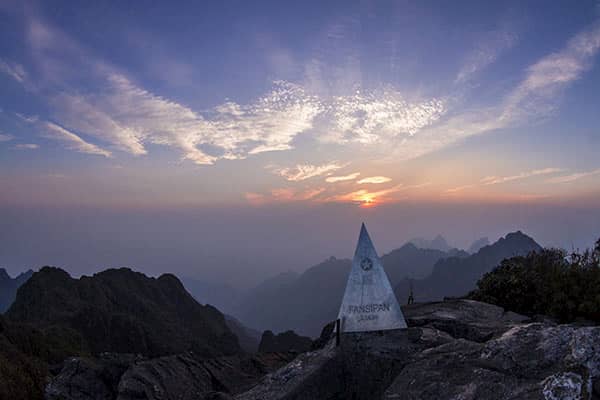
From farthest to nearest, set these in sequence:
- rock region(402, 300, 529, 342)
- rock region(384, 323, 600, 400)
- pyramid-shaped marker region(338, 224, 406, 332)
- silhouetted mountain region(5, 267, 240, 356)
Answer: silhouetted mountain region(5, 267, 240, 356), rock region(402, 300, 529, 342), pyramid-shaped marker region(338, 224, 406, 332), rock region(384, 323, 600, 400)

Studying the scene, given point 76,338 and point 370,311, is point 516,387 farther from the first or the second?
point 76,338

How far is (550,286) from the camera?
18141mm

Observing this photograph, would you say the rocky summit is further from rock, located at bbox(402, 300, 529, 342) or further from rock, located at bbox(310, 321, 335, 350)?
rock, located at bbox(310, 321, 335, 350)

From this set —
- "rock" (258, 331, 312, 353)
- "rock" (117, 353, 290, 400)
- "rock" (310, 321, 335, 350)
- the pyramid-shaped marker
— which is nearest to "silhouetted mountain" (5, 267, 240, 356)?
"rock" (258, 331, 312, 353)

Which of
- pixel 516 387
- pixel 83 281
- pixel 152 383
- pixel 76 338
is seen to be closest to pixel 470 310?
pixel 516 387

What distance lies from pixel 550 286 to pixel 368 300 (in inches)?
494

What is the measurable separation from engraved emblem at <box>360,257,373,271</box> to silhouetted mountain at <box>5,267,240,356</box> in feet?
150

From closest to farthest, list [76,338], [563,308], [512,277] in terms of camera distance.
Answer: [563,308] → [512,277] → [76,338]

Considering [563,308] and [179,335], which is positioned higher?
[563,308]

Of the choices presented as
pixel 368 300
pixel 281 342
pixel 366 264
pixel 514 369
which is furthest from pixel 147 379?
pixel 281 342

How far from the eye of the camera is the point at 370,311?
10547 millimetres

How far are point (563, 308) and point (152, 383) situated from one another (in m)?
16.7

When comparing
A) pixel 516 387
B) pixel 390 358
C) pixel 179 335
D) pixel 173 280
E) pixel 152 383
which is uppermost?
pixel 516 387

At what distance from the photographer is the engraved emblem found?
10672mm
